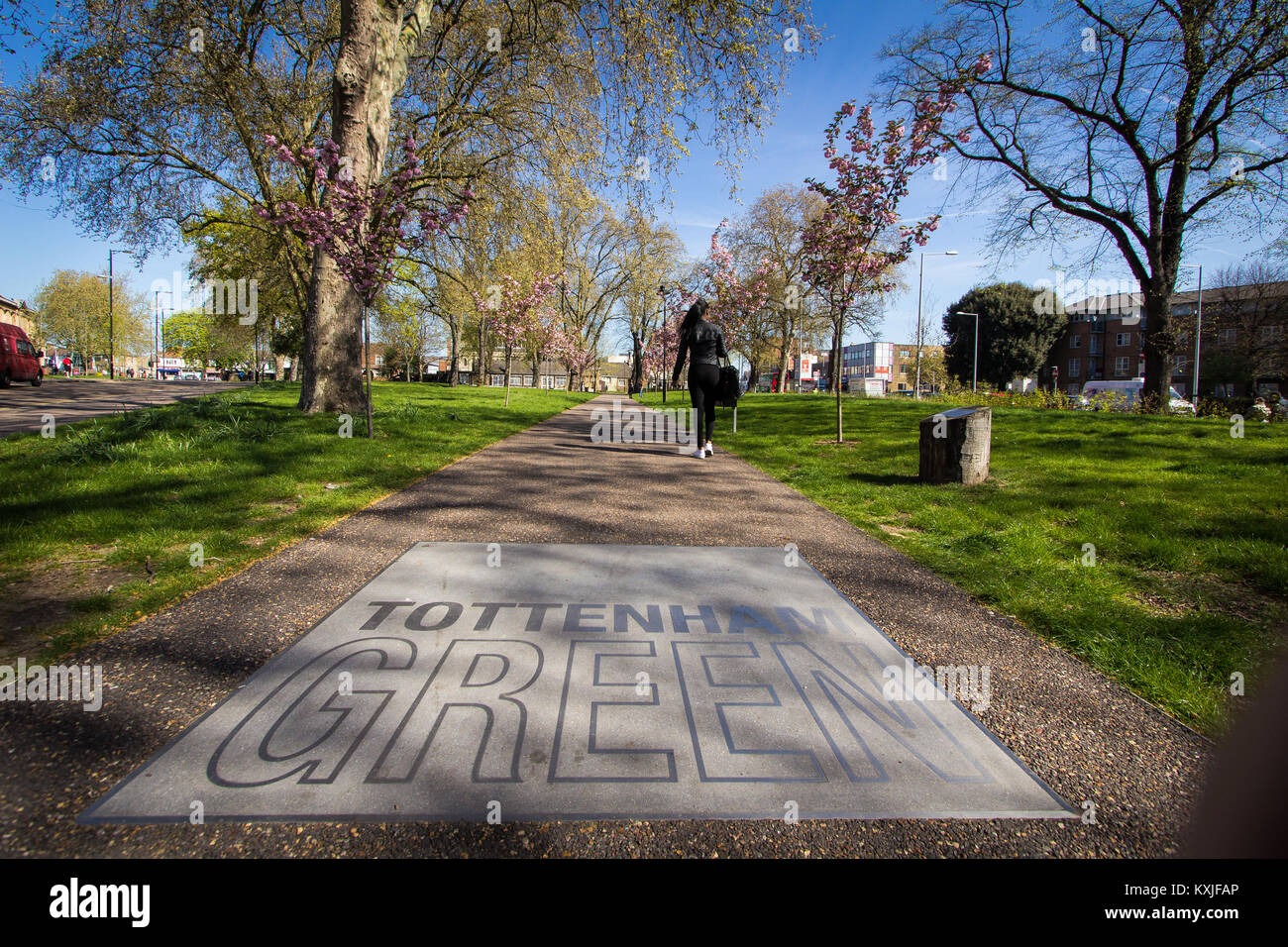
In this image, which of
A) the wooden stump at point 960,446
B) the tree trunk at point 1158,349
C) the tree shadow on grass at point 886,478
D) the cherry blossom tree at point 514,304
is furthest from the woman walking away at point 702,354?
the tree trunk at point 1158,349

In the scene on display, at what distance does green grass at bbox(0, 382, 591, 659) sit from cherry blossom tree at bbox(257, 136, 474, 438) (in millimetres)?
1491

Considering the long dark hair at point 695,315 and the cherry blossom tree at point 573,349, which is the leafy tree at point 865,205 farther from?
the cherry blossom tree at point 573,349

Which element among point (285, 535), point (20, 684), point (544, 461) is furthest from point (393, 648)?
point (544, 461)

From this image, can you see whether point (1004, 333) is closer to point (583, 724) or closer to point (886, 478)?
point (886, 478)

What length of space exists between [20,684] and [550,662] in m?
2.21

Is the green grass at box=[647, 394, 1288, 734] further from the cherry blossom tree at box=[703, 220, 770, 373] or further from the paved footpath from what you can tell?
the cherry blossom tree at box=[703, 220, 770, 373]

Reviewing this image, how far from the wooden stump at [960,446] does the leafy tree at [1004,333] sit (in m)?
57.6

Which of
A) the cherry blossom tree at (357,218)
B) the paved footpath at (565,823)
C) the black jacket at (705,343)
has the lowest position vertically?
the paved footpath at (565,823)

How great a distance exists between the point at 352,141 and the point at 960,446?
1148 centimetres

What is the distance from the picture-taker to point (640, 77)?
10484 millimetres

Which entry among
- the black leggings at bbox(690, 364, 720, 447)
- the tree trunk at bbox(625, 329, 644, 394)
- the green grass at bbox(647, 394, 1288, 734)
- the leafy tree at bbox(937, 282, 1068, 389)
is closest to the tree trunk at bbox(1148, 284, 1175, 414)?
the green grass at bbox(647, 394, 1288, 734)

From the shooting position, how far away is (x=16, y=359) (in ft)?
80.8

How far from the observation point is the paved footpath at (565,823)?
1695 millimetres
